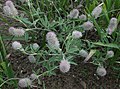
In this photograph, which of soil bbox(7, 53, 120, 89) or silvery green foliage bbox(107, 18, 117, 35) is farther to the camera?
soil bbox(7, 53, 120, 89)

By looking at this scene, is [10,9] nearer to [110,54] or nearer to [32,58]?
[32,58]

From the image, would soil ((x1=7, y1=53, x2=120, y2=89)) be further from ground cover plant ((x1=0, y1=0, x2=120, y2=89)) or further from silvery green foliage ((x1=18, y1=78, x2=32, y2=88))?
silvery green foliage ((x1=18, y1=78, x2=32, y2=88))

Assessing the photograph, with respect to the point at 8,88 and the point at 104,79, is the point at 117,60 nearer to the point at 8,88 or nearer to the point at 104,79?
the point at 104,79

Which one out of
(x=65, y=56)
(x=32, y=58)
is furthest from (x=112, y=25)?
(x=32, y=58)

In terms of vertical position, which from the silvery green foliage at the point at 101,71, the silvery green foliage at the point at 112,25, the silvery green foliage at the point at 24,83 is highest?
the silvery green foliage at the point at 112,25

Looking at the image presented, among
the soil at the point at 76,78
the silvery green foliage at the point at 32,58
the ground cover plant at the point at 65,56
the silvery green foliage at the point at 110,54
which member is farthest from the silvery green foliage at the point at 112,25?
the silvery green foliage at the point at 32,58

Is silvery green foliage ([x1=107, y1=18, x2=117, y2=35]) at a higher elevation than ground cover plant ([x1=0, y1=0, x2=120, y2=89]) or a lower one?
higher

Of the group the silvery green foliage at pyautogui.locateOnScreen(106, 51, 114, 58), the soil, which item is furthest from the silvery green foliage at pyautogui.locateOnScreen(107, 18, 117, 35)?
the soil

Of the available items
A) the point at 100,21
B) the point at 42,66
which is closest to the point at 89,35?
the point at 100,21

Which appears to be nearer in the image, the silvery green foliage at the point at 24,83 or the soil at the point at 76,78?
the silvery green foliage at the point at 24,83

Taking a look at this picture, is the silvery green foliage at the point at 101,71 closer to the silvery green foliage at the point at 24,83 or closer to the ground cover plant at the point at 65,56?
the ground cover plant at the point at 65,56

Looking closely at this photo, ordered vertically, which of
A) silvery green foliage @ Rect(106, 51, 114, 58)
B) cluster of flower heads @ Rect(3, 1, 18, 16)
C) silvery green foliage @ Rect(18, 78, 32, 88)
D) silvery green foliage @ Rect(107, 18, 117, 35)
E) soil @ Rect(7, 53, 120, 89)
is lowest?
soil @ Rect(7, 53, 120, 89)

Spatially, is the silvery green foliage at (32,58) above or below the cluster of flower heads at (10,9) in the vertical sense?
below
